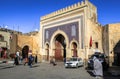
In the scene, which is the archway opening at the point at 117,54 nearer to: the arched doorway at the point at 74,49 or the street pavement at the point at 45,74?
the arched doorway at the point at 74,49

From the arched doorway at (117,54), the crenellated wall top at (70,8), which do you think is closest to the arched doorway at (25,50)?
the crenellated wall top at (70,8)

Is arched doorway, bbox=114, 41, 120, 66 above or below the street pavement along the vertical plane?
above

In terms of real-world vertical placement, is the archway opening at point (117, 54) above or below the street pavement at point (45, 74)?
above

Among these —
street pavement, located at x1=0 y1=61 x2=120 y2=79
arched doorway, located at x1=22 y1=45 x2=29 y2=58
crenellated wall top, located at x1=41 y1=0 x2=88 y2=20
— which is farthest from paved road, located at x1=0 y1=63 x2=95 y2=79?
arched doorway, located at x1=22 y1=45 x2=29 y2=58

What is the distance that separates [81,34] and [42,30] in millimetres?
11101

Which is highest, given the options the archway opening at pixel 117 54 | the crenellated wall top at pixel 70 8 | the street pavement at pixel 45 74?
the crenellated wall top at pixel 70 8

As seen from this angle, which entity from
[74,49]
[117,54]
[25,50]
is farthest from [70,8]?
[25,50]

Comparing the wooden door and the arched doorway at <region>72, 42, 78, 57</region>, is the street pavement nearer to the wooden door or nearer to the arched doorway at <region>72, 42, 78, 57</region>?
the arched doorway at <region>72, 42, 78, 57</region>

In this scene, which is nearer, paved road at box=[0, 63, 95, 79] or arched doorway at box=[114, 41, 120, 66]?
paved road at box=[0, 63, 95, 79]

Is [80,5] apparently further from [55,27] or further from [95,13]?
[55,27]

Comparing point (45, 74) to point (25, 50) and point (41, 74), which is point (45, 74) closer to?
point (41, 74)

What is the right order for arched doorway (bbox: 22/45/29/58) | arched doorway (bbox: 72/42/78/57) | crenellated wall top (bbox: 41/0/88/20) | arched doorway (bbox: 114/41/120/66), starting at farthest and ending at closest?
arched doorway (bbox: 22/45/29/58)
arched doorway (bbox: 72/42/78/57)
crenellated wall top (bbox: 41/0/88/20)
arched doorway (bbox: 114/41/120/66)

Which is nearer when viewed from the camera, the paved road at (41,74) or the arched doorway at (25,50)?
the paved road at (41,74)

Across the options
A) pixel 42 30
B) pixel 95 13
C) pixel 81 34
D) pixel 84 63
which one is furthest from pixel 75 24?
pixel 42 30
